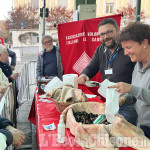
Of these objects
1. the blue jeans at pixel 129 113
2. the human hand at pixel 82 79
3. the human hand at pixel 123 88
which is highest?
the human hand at pixel 123 88

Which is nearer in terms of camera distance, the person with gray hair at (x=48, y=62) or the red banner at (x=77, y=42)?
the red banner at (x=77, y=42)

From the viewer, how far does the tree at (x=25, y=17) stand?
3325 cm

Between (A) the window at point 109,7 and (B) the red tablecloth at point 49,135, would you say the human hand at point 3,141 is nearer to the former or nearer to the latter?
(B) the red tablecloth at point 49,135

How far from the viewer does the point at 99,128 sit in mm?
1360

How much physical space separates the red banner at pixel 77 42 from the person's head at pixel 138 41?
91.4 inches

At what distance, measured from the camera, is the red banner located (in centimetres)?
391

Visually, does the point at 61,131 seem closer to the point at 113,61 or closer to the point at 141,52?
the point at 141,52

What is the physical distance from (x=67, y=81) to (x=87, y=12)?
2.60 m

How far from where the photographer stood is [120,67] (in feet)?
7.95

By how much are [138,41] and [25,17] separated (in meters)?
34.0

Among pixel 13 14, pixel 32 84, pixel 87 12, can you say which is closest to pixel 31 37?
pixel 13 14

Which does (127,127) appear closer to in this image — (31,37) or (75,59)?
(75,59)

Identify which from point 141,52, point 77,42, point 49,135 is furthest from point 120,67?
point 77,42

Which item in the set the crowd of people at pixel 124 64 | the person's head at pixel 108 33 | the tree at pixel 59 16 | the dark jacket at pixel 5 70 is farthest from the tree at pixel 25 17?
the person's head at pixel 108 33
